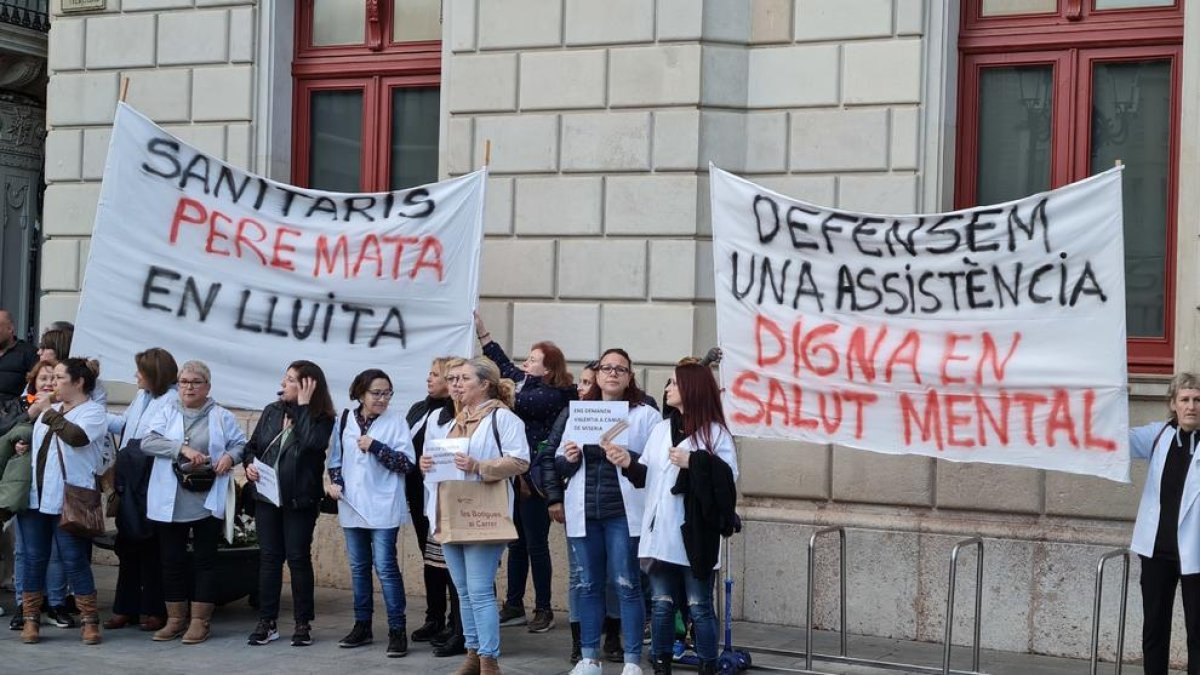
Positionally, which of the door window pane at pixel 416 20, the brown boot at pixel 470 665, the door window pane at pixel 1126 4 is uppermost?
the door window pane at pixel 416 20

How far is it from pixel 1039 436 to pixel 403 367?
4048mm

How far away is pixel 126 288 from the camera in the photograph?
10906 mm

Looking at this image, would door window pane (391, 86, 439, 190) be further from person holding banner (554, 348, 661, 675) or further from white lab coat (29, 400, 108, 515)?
person holding banner (554, 348, 661, 675)

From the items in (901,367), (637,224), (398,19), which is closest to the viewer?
(901,367)

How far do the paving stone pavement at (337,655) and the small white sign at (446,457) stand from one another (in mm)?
1262

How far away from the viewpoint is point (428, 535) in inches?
410

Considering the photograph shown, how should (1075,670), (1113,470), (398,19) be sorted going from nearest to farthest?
(1113,470) → (1075,670) → (398,19)

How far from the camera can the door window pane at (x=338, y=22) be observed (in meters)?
13.5

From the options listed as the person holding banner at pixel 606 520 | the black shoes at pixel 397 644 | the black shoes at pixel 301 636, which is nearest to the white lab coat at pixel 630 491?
the person holding banner at pixel 606 520

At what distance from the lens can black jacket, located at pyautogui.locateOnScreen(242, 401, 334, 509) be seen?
10.1 metres

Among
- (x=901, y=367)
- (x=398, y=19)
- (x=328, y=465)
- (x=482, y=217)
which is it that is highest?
(x=398, y=19)

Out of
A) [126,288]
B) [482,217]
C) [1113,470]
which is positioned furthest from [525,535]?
[1113,470]

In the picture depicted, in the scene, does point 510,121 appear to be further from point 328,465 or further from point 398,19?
point 328,465

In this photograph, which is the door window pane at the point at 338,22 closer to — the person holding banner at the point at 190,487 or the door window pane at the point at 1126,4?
the person holding banner at the point at 190,487
